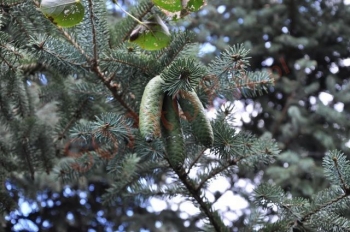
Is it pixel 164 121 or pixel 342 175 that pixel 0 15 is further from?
pixel 342 175

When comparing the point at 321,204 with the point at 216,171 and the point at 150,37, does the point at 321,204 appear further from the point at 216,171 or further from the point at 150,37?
the point at 150,37

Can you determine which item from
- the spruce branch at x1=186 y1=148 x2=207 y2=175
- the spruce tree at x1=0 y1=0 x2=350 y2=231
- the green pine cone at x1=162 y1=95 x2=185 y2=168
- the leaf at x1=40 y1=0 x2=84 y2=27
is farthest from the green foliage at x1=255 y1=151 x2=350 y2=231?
the leaf at x1=40 y1=0 x2=84 y2=27

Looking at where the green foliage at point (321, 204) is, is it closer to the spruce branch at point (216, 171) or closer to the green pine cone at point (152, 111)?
the spruce branch at point (216, 171)

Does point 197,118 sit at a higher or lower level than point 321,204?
higher

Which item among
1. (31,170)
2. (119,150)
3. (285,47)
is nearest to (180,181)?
(119,150)

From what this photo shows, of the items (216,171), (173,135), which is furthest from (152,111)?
(216,171)

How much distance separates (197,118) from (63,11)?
0.28 m

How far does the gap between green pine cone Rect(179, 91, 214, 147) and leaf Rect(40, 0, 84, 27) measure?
22 centimetres

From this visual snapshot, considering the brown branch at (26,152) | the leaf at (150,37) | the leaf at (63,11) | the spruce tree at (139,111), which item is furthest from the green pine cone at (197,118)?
the brown branch at (26,152)

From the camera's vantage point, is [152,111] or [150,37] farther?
[150,37]

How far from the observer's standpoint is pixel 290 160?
2246 millimetres

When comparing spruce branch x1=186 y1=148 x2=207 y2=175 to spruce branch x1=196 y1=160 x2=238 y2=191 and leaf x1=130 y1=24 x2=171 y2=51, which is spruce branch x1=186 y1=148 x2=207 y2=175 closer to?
spruce branch x1=196 y1=160 x2=238 y2=191

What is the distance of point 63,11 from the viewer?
81cm

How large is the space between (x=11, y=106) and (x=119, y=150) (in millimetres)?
407
